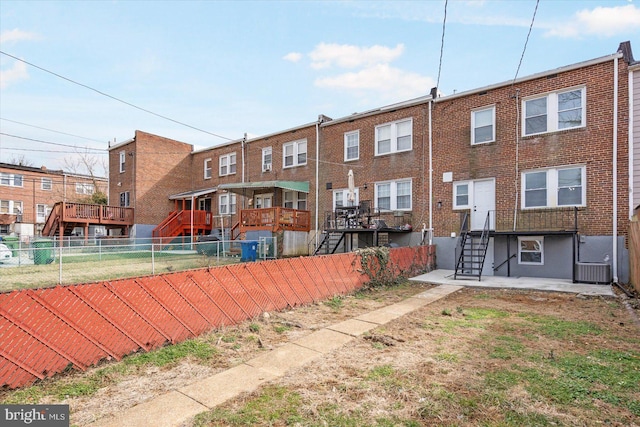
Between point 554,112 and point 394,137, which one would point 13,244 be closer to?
point 394,137

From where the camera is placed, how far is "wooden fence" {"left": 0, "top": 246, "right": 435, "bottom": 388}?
4121mm

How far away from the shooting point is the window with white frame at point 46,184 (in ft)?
124

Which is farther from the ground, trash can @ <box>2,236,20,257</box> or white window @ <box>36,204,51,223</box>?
white window @ <box>36,204,51,223</box>

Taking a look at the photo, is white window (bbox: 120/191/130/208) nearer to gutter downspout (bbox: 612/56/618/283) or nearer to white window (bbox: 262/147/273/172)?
white window (bbox: 262/147/273/172)

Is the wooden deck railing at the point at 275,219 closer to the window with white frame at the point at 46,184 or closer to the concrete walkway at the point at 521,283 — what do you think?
the concrete walkway at the point at 521,283

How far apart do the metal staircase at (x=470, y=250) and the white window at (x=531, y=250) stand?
1.38 meters

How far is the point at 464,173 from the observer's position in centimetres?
1491

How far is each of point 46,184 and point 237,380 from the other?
44.9 meters

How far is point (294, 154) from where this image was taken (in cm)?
2119

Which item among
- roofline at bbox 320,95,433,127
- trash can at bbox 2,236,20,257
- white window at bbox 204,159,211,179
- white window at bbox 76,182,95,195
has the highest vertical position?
roofline at bbox 320,95,433,127

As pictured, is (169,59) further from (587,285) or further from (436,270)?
(587,285)

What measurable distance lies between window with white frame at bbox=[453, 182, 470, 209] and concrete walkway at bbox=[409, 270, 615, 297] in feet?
9.99

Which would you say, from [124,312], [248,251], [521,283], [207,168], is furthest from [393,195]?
[207,168]

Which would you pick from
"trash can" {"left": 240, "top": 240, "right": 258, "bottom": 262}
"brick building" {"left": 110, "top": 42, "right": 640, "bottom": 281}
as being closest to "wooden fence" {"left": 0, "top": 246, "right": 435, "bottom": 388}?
"trash can" {"left": 240, "top": 240, "right": 258, "bottom": 262}
